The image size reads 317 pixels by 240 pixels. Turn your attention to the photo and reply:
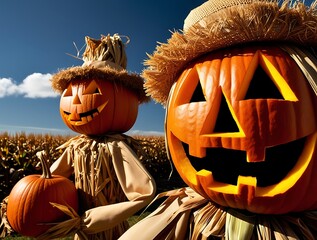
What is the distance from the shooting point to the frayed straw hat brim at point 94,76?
3.00 m

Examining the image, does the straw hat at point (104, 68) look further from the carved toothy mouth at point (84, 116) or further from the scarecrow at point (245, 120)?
the scarecrow at point (245, 120)

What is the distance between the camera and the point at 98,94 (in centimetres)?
297

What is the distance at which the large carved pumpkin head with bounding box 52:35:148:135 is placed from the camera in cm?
296

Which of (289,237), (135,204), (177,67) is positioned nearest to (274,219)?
(289,237)

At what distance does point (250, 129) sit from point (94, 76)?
7.03 ft

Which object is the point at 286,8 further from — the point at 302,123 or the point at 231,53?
the point at 302,123

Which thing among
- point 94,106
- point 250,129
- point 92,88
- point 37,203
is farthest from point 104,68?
point 250,129

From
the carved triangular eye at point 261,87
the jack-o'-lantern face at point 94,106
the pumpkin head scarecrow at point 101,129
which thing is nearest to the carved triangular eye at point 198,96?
the carved triangular eye at point 261,87

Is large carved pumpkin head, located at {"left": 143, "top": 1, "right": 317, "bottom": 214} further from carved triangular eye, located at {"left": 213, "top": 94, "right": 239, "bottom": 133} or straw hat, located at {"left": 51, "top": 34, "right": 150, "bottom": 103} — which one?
straw hat, located at {"left": 51, "top": 34, "right": 150, "bottom": 103}

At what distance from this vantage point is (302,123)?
1294 mm

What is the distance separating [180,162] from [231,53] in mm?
684

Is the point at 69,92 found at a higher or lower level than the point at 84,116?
higher

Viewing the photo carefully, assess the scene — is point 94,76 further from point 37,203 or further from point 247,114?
point 247,114

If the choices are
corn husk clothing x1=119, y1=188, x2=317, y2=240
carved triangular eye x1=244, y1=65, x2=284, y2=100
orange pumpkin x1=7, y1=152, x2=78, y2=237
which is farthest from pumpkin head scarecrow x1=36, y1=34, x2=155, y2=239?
carved triangular eye x1=244, y1=65, x2=284, y2=100
